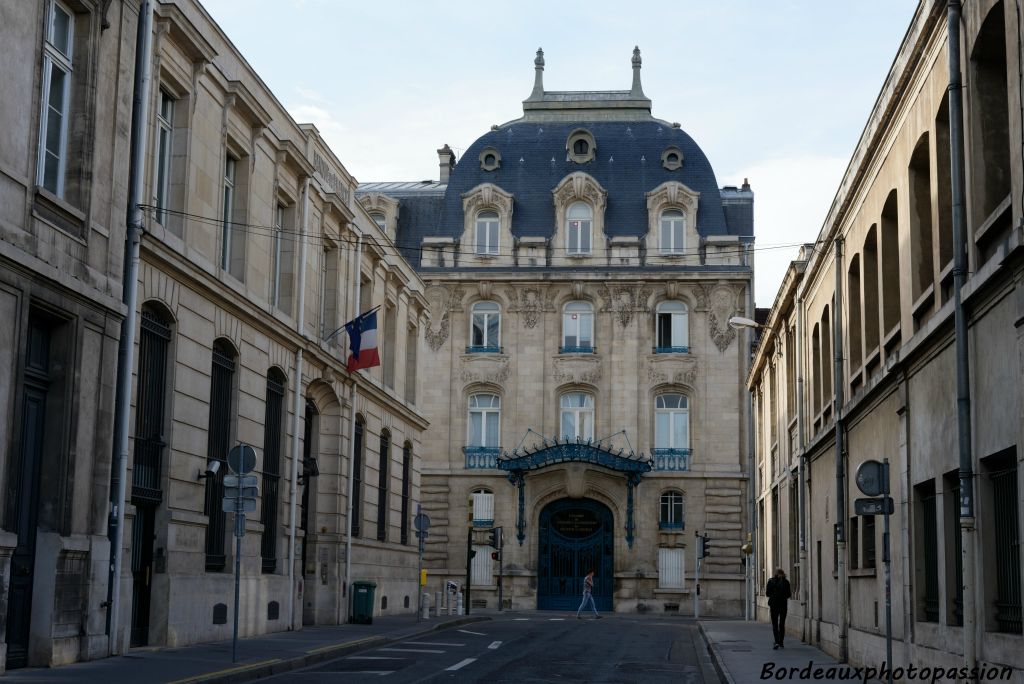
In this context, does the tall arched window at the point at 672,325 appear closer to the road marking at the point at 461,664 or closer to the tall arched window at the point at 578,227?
the tall arched window at the point at 578,227

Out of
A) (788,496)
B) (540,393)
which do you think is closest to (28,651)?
(788,496)

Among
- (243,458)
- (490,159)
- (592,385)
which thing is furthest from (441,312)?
(243,458)

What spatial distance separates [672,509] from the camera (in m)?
52.1

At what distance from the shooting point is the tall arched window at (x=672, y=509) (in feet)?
170

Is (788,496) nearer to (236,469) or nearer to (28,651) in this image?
(236,469)

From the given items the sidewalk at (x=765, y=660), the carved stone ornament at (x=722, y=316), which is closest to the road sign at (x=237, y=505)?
the sidewalk at (x=765, y=660)

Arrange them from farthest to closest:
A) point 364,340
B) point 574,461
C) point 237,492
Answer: point 574,461
point 364,340
point 237,492

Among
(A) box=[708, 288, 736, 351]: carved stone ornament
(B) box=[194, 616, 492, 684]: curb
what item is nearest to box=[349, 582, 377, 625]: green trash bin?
(B) box=[194, 616, 492, 684]: curb

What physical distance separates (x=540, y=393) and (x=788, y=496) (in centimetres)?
2002

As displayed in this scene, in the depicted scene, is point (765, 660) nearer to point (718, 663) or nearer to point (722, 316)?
point (718, 663)

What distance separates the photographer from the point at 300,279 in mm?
28922

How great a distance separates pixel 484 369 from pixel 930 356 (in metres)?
38.6

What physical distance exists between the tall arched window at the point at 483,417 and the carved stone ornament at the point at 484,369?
0.75m

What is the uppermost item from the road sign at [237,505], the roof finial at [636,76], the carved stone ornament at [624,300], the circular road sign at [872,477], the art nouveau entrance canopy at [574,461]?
the roof finial at [636,76]
